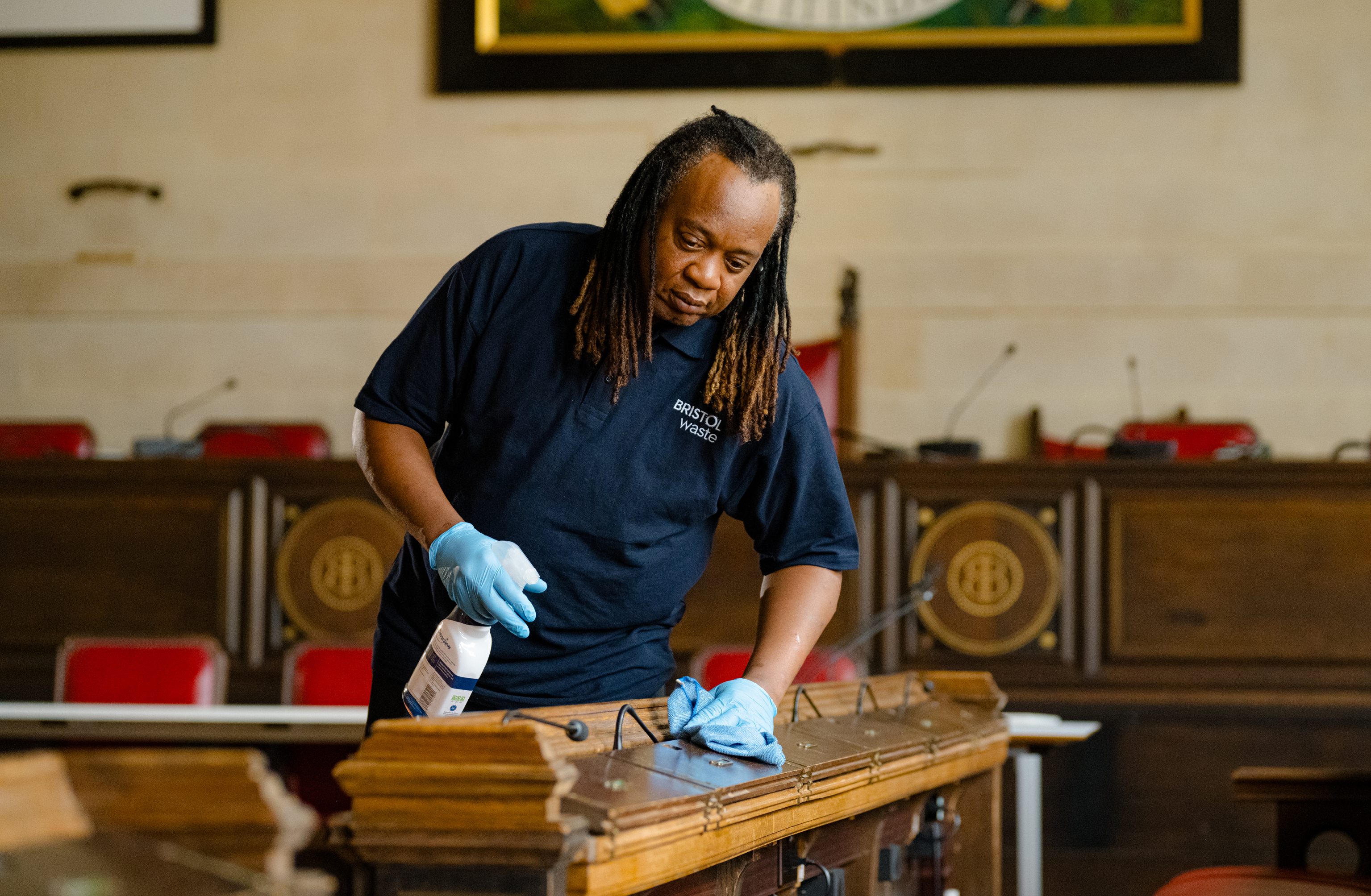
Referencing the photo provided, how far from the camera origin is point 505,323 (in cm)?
155

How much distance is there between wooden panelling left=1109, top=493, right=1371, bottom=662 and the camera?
3.90 m

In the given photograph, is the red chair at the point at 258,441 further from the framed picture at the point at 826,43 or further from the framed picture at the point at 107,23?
the framed picture at the point at 107,23

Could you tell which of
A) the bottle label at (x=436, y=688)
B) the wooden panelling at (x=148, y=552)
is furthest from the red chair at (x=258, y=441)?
the bottle label at (x=436, y=688)

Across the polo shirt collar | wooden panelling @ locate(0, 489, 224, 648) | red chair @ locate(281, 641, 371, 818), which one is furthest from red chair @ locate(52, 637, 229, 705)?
the polo shirt collar

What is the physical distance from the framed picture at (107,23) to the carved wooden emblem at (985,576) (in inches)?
174

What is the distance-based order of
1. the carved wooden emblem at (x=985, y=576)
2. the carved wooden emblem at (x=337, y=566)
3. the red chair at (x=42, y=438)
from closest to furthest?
the carved wooden emblem at (x=985, y=576) < the carved wooden emblem at (x=337, y=566) < the red chair at (x=42, y=438)

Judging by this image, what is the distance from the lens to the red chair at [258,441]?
17.4ft

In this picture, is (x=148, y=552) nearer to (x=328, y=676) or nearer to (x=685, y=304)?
(x=328, y=676)

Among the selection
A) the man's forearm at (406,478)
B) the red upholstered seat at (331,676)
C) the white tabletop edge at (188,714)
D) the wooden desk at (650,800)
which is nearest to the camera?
the wooden desk at (650,800)

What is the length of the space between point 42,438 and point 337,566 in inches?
87.7

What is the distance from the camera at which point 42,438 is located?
563 cm

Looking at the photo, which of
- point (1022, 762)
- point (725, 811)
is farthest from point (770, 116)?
point (725, 811)

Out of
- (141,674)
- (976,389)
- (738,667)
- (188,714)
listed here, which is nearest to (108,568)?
(141,674)

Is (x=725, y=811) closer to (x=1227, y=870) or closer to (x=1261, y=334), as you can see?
(x=1227, y=870)
